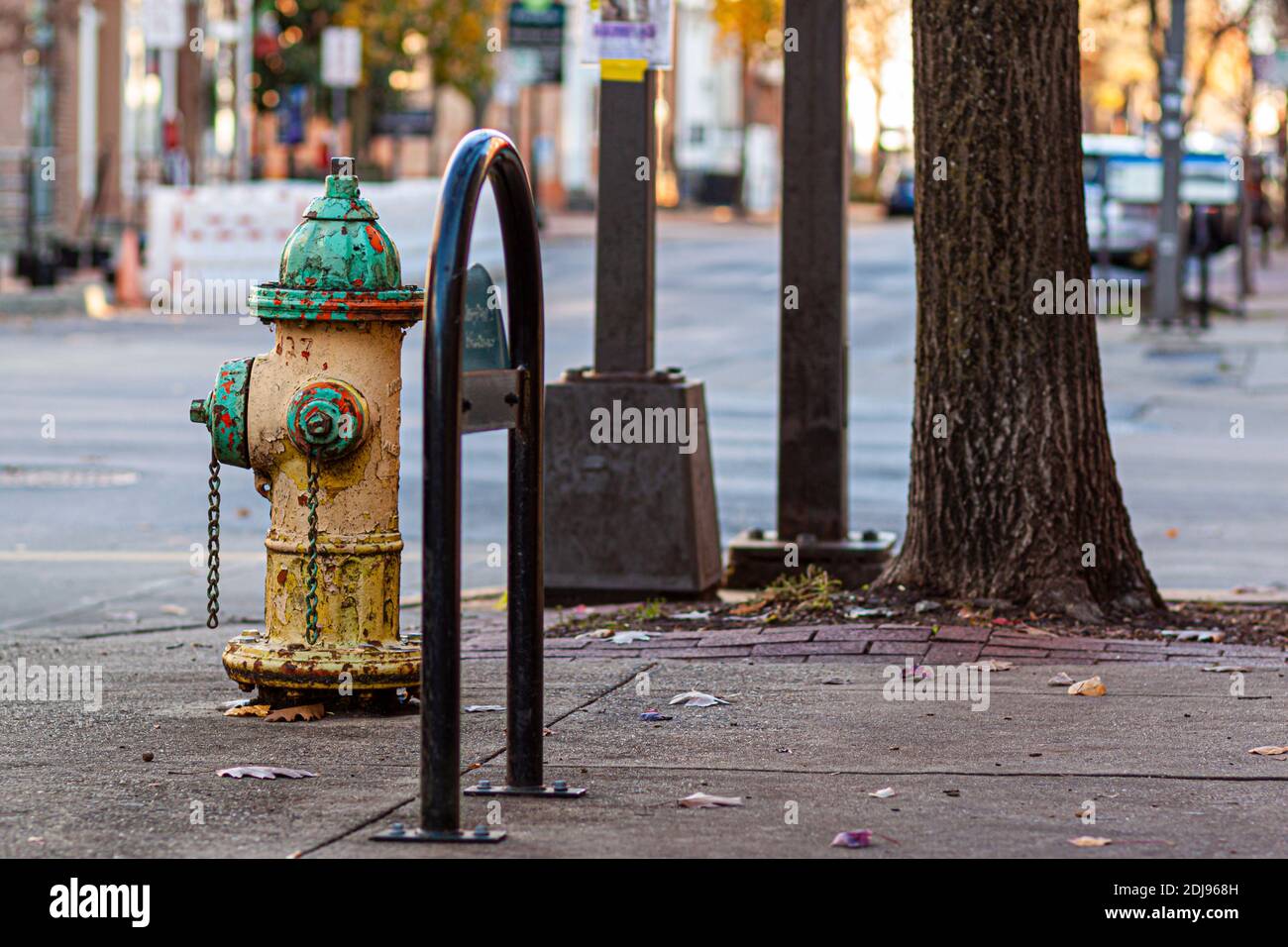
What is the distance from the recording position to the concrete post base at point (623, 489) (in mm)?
8406

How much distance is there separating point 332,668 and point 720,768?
3.96ft

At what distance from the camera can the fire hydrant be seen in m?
5.99

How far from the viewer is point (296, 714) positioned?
19.9 ft

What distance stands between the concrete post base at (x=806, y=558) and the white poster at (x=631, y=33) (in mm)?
1983

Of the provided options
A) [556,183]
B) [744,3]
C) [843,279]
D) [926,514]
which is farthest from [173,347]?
[556,183]

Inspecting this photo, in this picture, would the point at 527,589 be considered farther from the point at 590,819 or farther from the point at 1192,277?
the point at 1192,277

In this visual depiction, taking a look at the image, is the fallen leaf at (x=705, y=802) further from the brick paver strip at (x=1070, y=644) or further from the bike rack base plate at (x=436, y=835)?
the brick paver strip at (x=1070, y=644)

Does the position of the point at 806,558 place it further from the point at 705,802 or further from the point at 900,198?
the point at 900,198

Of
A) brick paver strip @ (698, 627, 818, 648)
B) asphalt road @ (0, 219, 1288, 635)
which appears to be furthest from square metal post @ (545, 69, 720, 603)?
asphalt road @ (0, 219, 1288, 635)

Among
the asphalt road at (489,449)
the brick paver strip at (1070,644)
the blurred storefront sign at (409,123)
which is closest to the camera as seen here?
the brick paver strip at (1070,644)

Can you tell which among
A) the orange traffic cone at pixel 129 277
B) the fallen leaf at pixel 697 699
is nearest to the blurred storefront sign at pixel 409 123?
the orange traffic cone at pixel 129 277

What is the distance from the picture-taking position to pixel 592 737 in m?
5.84

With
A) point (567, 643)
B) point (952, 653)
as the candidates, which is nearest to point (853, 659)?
point (952, 653)

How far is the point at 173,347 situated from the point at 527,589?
15964mm
